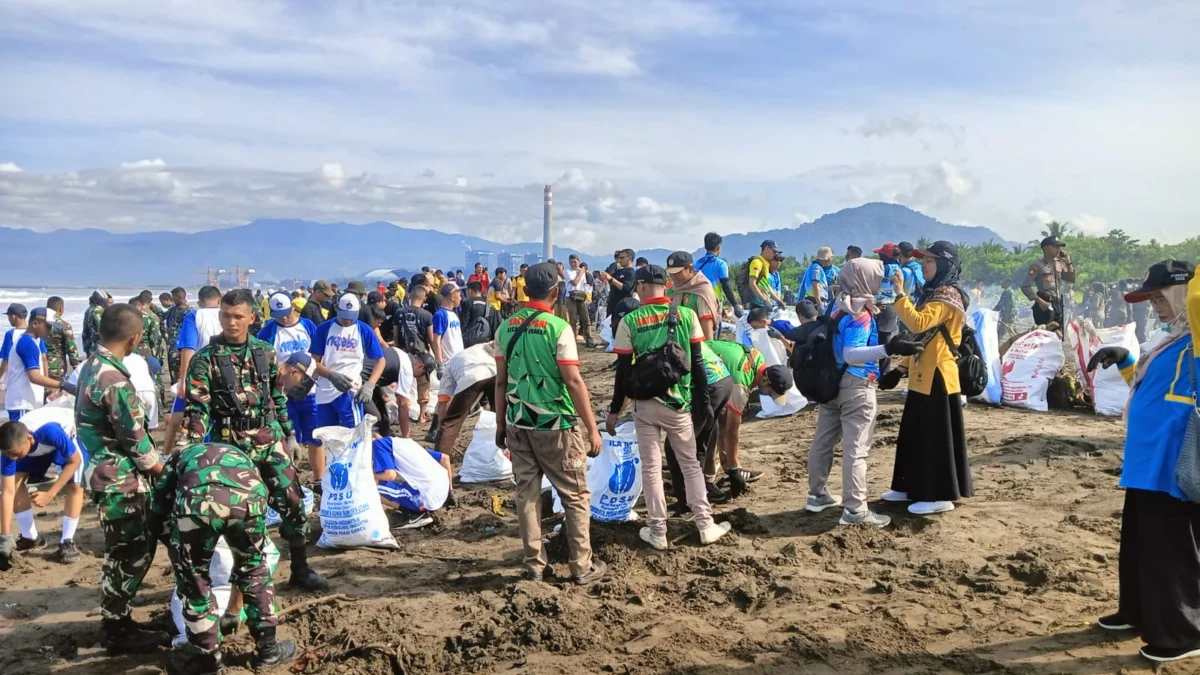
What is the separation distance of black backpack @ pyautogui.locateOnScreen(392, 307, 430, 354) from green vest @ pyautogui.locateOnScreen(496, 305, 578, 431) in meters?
6.20

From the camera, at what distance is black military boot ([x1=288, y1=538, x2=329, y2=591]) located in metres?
4.75

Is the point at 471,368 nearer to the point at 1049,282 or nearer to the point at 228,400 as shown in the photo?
the point at 228,400

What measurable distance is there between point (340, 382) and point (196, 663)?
290cm

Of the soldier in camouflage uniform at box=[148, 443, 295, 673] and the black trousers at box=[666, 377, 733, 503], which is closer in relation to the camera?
the soldier in camouflage uniform at box=[148, 443, 295, 673]

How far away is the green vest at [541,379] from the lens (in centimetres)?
452

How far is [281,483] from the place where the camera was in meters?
4.43

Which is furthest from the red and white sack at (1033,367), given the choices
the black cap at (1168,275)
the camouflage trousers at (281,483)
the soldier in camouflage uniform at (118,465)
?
the soldier in camouflage uniform at (118,465)

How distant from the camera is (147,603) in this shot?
15.7ft

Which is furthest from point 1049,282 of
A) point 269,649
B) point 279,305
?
point 269,649

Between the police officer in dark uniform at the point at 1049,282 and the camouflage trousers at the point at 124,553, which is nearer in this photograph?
the camouflage trousers at the point at 124,553

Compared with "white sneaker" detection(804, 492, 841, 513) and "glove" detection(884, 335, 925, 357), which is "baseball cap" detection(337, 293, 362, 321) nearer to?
"white sneaker" detection(804, 492, 841, 513)

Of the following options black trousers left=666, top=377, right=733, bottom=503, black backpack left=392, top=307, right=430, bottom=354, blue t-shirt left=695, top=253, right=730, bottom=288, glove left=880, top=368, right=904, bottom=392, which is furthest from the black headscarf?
black backpack left=392, top=307, right=430, bottom=354

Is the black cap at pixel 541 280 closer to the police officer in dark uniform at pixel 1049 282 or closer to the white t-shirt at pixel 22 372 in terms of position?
the white t-shirt at pixel 22 372

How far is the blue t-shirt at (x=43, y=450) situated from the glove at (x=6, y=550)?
1.47 ft
